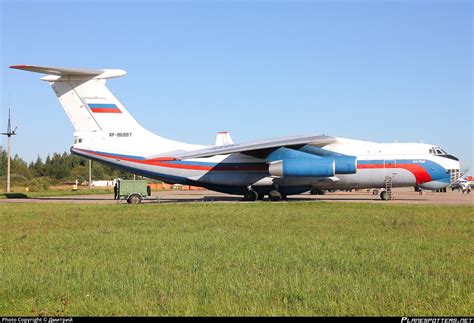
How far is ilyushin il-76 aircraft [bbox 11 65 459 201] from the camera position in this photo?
27.2 metres

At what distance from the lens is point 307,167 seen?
25984 mm

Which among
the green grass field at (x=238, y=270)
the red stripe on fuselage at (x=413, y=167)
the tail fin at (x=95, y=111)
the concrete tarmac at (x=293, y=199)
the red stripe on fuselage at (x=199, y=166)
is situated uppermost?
the tail fin at (x=95, y=111)

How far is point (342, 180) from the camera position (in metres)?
27.6

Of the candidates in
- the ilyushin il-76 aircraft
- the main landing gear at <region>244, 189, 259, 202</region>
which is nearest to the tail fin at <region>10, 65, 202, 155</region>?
the ilyushin il-76 aircraft

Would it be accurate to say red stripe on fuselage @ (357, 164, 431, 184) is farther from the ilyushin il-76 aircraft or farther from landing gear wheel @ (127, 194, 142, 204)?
landing gear wheel @ (127, 194, 142, 204)

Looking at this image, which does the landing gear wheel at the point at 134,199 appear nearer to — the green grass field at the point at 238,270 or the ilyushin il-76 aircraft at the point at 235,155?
the ilyushin il-76 aircraft at the point at 235,155

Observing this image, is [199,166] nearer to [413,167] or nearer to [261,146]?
[261,146]

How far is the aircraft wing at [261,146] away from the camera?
2595cm

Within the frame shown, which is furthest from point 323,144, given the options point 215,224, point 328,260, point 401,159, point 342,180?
point 328,260

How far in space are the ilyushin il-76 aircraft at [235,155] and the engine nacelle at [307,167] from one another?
0.07m

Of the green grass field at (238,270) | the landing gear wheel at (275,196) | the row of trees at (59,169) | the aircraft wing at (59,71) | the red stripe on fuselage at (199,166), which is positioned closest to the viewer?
the green grass field at (238,270)

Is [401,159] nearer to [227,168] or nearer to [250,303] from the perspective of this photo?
[227,168]

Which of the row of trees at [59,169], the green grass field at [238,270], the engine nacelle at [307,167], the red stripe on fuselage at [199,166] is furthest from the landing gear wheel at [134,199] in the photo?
the row of trees at [59,169]

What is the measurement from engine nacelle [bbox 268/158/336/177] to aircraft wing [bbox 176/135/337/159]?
3.00 feet
